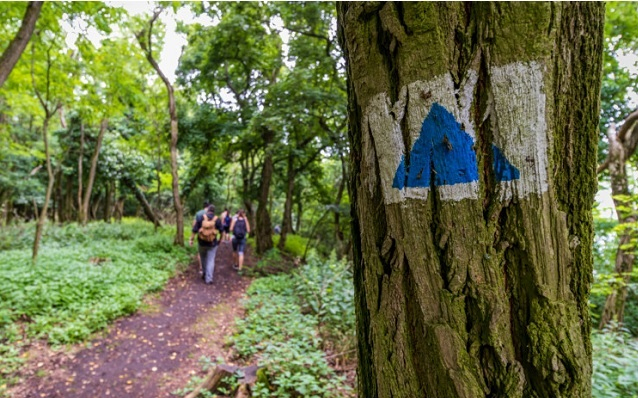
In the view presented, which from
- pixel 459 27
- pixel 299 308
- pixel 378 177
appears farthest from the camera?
pixel 299 308

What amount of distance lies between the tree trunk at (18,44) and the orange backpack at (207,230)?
3.96m

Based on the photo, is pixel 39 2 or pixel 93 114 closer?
pixel 39 2

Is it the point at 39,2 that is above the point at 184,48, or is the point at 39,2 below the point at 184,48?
below

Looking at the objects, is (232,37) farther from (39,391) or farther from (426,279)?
(426,279)

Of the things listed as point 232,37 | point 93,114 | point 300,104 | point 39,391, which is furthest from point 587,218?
point 93,114

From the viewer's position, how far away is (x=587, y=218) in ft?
2.79

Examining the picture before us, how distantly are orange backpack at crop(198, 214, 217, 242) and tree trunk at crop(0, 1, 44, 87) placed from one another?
396 cm

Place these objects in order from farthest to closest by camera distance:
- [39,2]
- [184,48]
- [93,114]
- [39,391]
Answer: [184,48] < [93,114] < [39,2] < [39,391]

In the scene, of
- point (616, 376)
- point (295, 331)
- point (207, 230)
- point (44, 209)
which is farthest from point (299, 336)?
point (44, 209)

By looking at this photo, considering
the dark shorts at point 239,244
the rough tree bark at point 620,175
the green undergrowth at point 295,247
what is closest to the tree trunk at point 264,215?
the green undergrowth at point 295,247

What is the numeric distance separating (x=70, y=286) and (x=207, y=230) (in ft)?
8.52

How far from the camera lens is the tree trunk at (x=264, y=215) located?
11.1 m

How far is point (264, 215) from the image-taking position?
1132cm

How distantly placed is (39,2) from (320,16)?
5.10 meters
